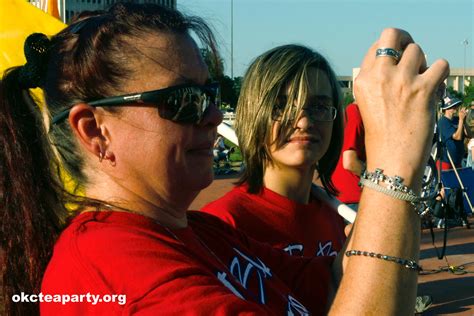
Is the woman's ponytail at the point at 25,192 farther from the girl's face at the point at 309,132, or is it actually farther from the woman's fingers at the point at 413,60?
the girl's face at the point at 309,132

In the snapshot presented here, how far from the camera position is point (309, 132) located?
2.77 m

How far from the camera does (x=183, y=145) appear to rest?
1.43 m

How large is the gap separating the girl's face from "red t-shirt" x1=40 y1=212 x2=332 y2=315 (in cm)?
127

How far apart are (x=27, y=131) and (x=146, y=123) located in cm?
34

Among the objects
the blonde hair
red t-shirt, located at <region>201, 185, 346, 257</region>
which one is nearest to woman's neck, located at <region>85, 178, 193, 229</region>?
red t-shirt, located at <region>201, 185, 346, 257</region>

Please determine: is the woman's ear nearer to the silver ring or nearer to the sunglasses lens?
the sunglasses lens

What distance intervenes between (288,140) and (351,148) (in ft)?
7.18

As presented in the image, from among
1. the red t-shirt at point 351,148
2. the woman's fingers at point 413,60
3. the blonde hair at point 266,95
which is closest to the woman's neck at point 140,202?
the woman's fingers at point 413,60

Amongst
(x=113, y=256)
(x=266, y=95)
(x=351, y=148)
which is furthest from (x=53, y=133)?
(x=351, y=148)

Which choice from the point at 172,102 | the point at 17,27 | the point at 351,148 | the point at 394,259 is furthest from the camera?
the point at 351,148

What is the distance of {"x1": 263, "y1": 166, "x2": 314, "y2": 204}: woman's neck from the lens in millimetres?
2756

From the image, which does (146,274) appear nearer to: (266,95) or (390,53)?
(390,53)

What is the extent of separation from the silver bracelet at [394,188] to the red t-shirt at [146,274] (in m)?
0.32

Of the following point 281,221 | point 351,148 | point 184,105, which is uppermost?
point 184,105
